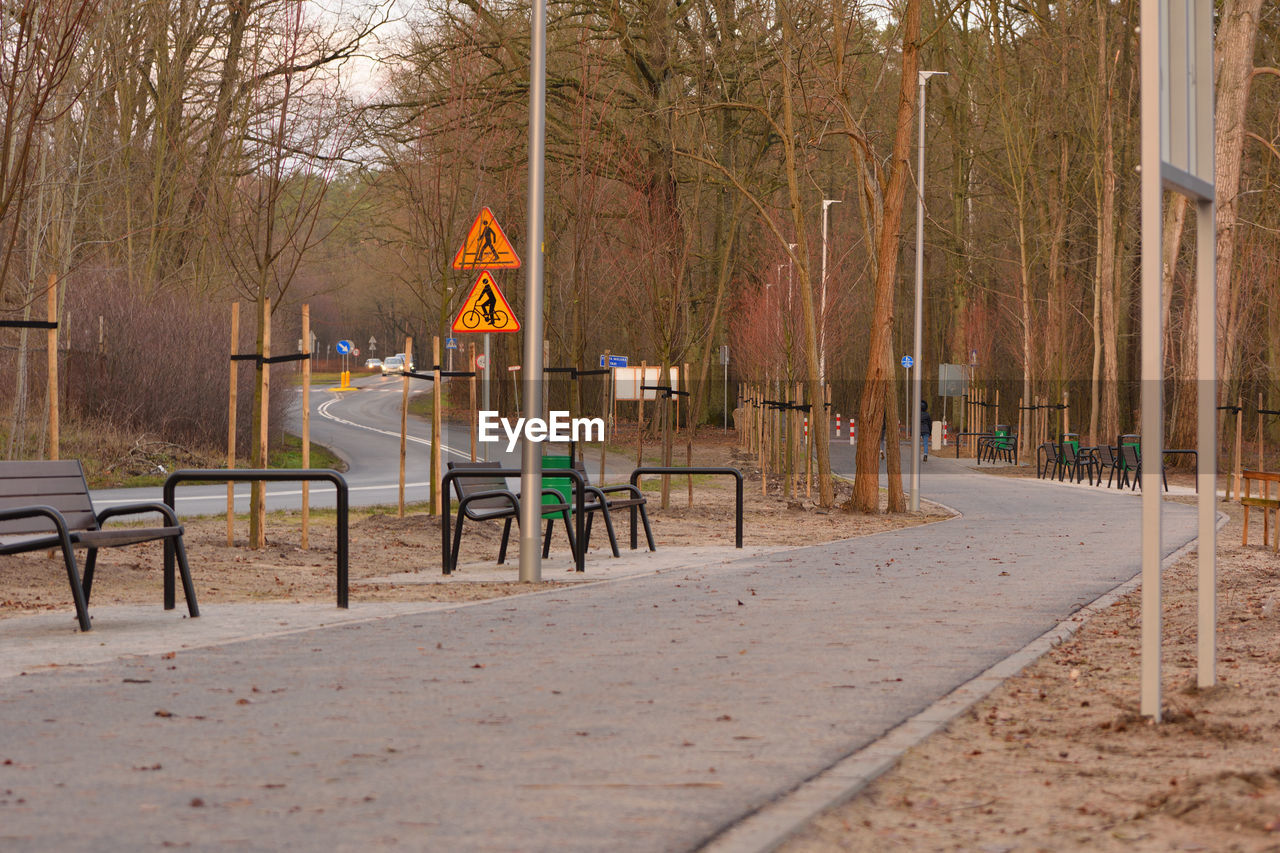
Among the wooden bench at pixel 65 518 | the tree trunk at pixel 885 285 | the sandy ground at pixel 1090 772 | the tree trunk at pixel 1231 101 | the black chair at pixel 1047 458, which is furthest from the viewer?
the black chair at pixel 1047 458

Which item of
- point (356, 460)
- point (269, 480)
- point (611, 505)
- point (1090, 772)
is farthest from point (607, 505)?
point (356, 460)

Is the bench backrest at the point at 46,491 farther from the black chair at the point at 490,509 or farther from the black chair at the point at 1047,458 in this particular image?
the black chair at the point at 1047,458

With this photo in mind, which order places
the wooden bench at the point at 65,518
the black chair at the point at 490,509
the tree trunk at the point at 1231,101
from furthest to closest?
the tree trunk at the point at 1231,101 → the black chair at the point at 490,509 → the wooden bench at the point at 65,518

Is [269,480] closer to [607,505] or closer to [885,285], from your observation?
[607,505]

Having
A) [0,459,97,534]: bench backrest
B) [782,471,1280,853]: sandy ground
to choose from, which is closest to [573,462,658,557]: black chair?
[0,459,97,534]: bench backrest

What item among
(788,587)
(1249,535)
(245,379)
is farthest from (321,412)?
(788,587)

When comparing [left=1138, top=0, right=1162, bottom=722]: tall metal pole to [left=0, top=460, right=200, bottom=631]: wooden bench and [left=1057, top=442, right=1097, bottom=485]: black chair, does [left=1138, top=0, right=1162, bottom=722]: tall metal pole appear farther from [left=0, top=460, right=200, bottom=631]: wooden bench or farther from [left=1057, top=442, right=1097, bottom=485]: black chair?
[left=1057, top=442, right=1097, bottom=485]: black chair

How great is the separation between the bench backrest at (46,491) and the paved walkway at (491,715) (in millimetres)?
605

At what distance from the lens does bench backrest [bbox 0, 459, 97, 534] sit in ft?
28.1

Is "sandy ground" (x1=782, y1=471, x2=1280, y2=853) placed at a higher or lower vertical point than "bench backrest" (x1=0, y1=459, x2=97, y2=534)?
lower

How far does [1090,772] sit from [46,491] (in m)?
6.24

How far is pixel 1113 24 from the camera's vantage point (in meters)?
37.5

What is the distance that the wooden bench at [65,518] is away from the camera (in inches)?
310

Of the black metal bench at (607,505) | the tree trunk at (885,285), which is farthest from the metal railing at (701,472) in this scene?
the tree trunk at (885,285)
